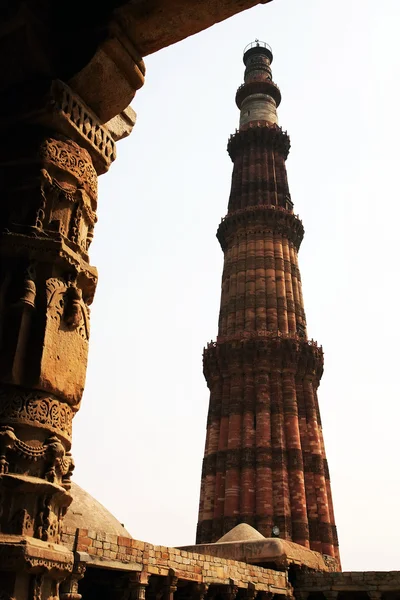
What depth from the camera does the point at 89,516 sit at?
28.1ft

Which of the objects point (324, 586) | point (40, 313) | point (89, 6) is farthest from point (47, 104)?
point (324, 586)

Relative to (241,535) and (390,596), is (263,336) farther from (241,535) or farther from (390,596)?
(390,596)

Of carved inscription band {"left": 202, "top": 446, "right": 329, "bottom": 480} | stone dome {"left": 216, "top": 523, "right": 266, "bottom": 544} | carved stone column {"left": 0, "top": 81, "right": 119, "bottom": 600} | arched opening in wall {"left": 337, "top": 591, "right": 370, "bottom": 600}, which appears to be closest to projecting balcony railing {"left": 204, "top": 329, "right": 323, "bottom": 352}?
carved inscription band {"left": 202, "top": 446, "right": 329, "bottom": 480}

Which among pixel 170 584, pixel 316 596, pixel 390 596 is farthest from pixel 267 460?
pixel 170 584

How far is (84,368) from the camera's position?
8.23ft

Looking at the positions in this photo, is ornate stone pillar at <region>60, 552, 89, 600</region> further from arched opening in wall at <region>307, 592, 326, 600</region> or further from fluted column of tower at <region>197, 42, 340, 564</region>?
fluted column of tower at <region>197, 42, 340, 564</region>

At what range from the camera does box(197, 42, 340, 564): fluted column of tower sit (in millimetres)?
18953

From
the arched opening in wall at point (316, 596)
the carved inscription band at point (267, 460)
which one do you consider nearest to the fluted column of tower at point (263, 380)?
the carved inscription band at point (267, 460)

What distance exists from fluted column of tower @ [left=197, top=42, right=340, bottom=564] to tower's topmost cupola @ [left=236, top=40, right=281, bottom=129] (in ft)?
3.15

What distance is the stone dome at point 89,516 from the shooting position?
8289mm

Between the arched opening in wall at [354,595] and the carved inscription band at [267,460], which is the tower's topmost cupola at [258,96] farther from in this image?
the arched opening in wall at [354,595]

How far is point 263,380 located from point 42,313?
62.7 ft

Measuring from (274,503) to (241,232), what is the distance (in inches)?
427

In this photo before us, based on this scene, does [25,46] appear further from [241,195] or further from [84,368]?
[241,195]
